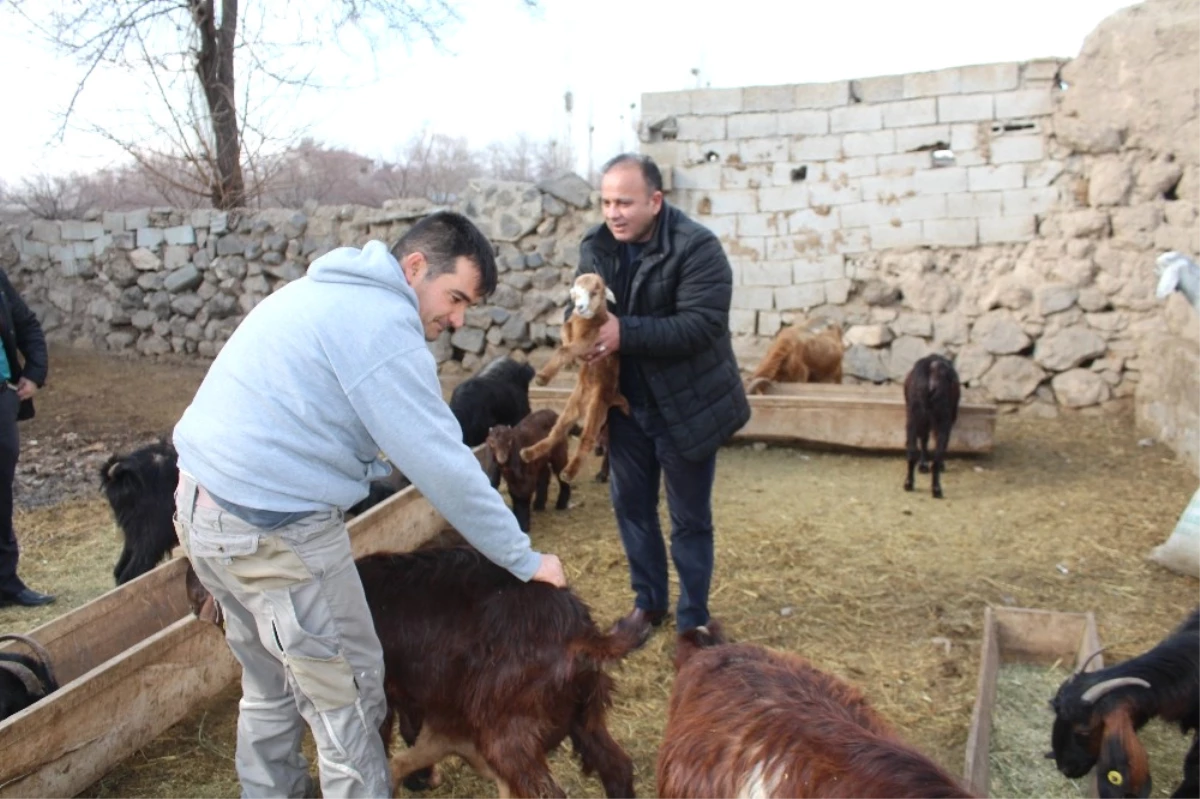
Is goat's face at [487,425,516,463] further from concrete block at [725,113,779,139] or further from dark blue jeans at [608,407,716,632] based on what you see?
concrete block at [725,113,779,139]

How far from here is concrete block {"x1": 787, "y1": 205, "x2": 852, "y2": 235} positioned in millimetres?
10602

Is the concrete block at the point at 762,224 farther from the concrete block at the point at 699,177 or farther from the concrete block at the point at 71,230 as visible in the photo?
the concrete block at the point at 71,230

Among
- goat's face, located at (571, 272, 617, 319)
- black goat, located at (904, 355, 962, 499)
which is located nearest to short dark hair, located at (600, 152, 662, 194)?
goat's face, located at (571, 272, 617, 319)

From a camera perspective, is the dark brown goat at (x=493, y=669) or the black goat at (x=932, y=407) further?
the black goat at (x=932, y=407)

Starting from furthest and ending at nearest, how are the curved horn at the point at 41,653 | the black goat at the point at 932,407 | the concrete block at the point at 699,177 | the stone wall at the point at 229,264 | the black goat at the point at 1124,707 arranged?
the stone wall at the point at 229,264, the concrete block at the point at 699,177, the black goat at the point at 932,407, the curved horn at the point at 41,653, the black goat at the point at 1124,707

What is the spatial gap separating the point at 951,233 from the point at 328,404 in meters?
9.21

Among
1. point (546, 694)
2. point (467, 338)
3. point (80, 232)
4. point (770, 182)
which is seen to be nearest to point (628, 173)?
point (546, 694)

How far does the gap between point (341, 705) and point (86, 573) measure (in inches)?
167

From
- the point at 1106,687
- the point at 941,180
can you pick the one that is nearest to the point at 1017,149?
the point at 941,180

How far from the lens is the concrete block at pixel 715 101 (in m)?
10.7

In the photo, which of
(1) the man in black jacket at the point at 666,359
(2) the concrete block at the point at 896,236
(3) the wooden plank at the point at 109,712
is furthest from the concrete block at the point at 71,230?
(1) the man in black jacket at the point at 666,359

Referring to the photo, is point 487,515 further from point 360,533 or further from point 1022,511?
point 1022,511

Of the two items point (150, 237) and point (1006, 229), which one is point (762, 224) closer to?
point (1006, 229)

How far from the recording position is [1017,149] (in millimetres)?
9883
